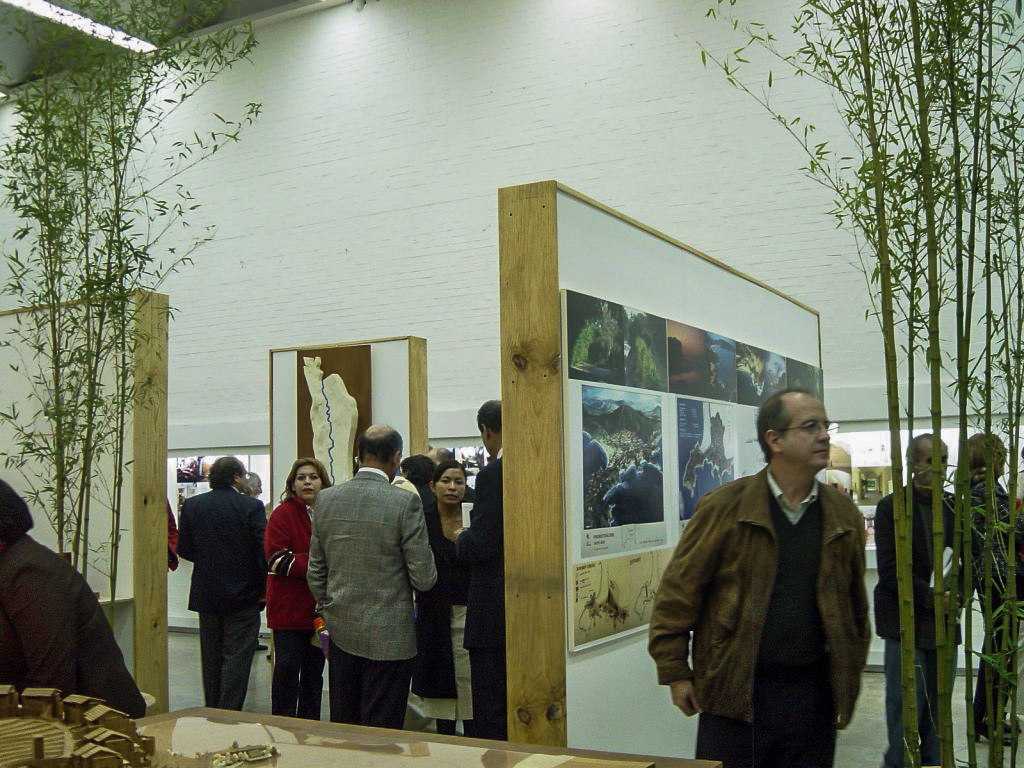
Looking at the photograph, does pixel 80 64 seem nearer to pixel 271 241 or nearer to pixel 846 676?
pixel 846 676

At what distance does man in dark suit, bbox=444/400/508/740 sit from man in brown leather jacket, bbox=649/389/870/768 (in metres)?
1.18

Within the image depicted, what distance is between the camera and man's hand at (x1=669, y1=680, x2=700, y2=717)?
3.11 m

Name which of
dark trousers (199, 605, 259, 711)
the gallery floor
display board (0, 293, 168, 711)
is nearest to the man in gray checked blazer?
display board (0, 293, 168, 711)

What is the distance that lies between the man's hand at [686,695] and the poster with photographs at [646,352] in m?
1.53

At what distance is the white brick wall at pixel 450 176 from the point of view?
957cm

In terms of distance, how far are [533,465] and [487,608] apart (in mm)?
899

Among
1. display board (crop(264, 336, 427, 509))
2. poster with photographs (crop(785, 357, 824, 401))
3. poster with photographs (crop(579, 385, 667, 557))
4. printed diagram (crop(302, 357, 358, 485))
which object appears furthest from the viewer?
printed diagram (crop(302, 357, 358, 485))

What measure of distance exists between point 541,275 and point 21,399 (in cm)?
404

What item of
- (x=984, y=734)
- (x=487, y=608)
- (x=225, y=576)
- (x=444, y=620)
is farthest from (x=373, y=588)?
(x=984, y=734)

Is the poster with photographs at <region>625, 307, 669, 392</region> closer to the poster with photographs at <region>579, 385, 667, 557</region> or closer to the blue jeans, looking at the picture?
the poster with photographs at <region>579, 385, 667, 557</region>

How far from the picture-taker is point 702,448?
5.13m

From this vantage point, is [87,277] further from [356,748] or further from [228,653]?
[356,748]

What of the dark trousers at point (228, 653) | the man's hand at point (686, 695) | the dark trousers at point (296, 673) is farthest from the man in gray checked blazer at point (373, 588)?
the dark trousers at point (228, 653)

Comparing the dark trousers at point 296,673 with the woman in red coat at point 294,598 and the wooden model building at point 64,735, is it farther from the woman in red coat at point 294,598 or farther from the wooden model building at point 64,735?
the wooden model building at point 64,735
